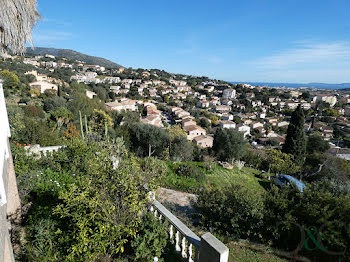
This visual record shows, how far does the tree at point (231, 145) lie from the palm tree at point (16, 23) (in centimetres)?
1903

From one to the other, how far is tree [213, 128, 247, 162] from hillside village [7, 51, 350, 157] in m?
13.0

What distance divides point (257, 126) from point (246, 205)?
58.7 meters

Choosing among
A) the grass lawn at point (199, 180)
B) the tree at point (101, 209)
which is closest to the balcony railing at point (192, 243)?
the tree at point (101, 209)

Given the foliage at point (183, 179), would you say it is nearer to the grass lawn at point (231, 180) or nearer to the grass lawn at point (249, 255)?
the grass lawn at point (231, 180)

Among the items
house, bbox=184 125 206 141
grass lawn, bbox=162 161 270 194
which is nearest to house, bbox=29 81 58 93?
house, bbox=184 125 206 141

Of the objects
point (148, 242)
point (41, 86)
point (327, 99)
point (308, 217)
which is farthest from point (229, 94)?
point (148, 242)

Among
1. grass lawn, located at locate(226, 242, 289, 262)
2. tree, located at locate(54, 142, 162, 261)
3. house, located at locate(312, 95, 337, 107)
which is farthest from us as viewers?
house, located at locate(312, 95, 337, 107)

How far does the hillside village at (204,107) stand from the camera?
149 feet

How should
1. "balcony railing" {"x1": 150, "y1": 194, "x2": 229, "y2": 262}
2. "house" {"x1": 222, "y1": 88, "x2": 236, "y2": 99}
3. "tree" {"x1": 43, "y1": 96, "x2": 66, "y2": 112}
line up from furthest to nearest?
"house" {"x1": 222, "y1": 88, "x2": 236, "y2": 99}
"tree" {"x1": 43, "y1": 96, "x2": 66, "y2": 112}
"balcony railing" {"x1": 150, "y1": 194, "x2": 229, "y2": 262}

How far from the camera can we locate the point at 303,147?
2403 centimetres

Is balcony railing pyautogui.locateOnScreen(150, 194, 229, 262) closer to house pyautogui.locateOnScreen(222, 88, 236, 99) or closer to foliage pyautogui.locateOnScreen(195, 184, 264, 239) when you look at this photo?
foliage pyautogui.locateOnScreen(195, 184, 264, 239)

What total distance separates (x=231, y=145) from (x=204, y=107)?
198 feet

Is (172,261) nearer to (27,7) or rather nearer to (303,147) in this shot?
Answer: (27,7)

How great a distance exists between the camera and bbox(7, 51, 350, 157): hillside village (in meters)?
45.6
